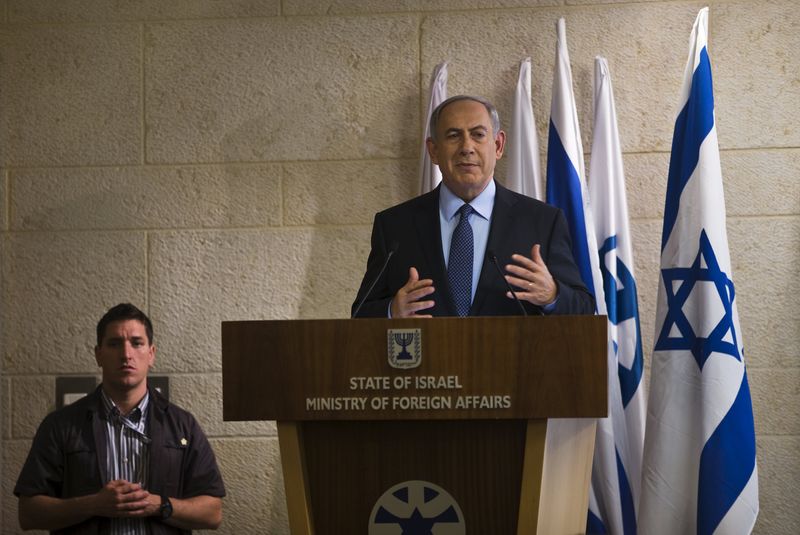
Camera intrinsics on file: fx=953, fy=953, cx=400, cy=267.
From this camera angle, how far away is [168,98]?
4.53 metres

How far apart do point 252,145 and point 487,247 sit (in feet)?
6.43

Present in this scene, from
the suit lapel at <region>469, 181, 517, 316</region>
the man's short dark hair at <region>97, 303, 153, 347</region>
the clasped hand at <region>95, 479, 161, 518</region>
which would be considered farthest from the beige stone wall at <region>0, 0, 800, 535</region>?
the suit lapel at <region>469, 181, 517, 316</region>

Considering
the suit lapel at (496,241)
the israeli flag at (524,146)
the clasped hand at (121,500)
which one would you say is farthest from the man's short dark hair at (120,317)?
the israeli flag at (524,146)

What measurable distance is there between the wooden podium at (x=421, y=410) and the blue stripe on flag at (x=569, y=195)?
1.83 metres

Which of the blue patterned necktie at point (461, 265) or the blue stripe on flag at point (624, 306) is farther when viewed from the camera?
the blue stripe on flag at point (624, 306)

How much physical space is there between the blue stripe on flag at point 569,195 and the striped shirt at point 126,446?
1845 mm

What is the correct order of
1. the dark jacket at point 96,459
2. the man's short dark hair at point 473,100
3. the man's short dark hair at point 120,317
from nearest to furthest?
the man's short dark hair at point 473,100 < the dark jacket at point 96,459 < the man's short dark hair at point 120,317

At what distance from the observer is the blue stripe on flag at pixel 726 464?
350cm

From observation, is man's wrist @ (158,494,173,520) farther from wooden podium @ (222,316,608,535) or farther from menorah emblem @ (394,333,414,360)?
menorah emblem @ (394,333,414,360)

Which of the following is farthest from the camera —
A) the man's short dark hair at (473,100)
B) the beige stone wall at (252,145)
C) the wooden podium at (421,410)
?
the beige stone wall at (252,145)

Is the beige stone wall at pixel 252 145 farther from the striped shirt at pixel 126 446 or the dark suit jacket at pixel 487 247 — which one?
the dark suit jacket at pixel 487 247

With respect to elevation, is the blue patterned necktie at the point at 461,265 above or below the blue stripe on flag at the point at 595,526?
above

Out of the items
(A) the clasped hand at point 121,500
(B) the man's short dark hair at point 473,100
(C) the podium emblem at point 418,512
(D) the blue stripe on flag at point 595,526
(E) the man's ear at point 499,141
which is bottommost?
(D) the blue stripe on flag at point 595,526

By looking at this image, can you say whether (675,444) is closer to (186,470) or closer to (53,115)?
(186,470)
